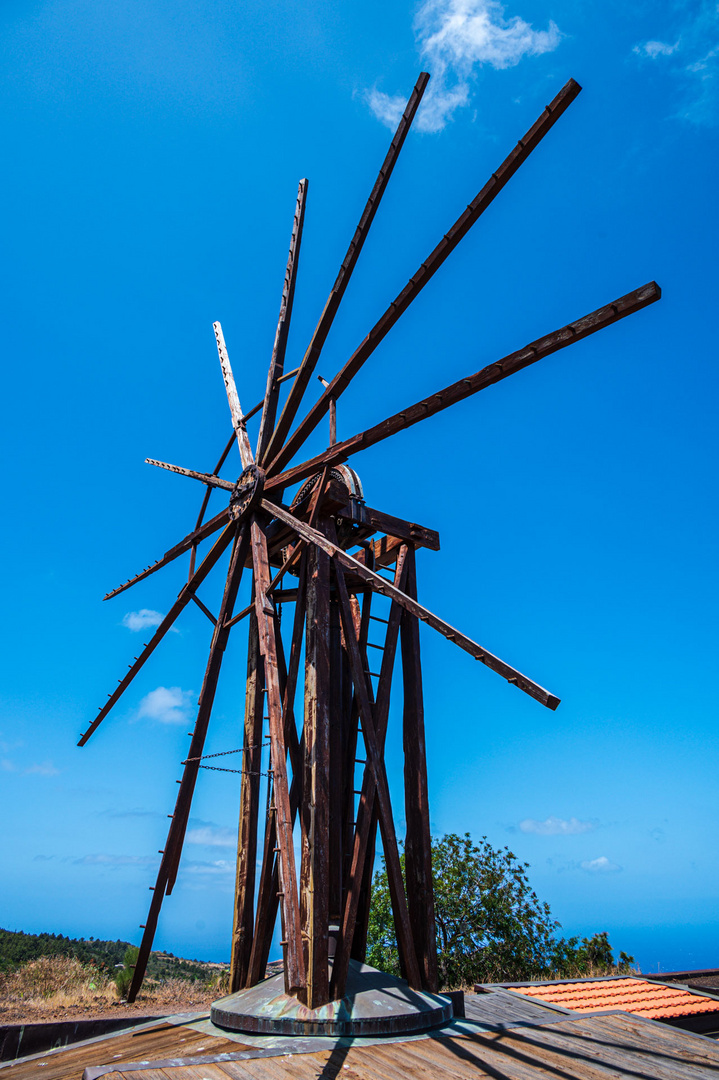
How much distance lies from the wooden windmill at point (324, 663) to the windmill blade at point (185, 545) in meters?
0.04

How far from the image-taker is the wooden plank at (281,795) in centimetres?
632

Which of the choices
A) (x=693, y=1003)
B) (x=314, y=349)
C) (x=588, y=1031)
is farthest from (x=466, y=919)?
(x=314, y=349)

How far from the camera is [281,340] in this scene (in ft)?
32.3

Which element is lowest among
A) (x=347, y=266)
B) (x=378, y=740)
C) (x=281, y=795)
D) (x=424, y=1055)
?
(x=424, y=1055)

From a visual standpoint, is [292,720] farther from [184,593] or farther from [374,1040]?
[374,1040]

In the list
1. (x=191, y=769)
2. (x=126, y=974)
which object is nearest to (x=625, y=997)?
(x=191, y=769)

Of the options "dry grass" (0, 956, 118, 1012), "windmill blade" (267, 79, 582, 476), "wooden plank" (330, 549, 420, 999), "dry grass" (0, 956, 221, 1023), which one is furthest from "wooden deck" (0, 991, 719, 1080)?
"windmill blade" (267, 79, 582, 476)

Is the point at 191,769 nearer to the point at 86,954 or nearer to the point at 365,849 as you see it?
the point at 365,849

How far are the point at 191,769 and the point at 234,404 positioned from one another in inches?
226

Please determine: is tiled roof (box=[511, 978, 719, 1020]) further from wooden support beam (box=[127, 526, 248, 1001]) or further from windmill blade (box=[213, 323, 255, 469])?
windmill blade (box=[213, 323, 255, 469])

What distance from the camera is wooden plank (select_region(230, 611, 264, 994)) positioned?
7.66 metres

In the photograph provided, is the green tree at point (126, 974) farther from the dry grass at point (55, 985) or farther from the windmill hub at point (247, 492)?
the windmill hub at point (247, 492)

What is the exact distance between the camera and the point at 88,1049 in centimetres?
655

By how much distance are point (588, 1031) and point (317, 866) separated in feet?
10.7
